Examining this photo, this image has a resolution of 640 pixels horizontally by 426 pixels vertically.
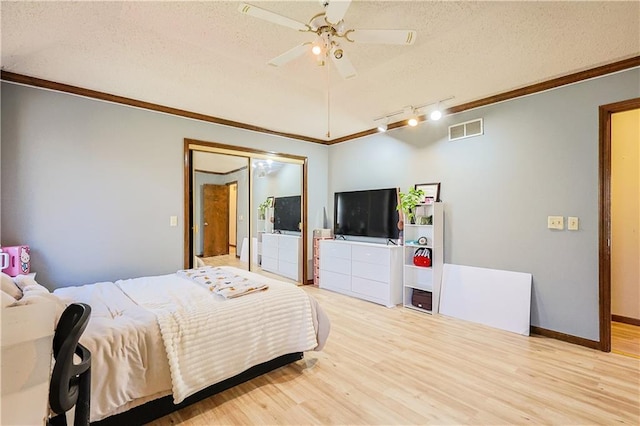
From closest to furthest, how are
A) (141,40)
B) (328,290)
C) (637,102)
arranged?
(141,40), (637,102), (328,290)

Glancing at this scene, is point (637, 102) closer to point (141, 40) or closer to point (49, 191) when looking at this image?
point (141, 40)

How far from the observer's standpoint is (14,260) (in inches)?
103

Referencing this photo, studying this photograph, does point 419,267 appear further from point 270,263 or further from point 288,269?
point 270,263

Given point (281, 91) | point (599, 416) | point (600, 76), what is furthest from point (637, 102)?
point (281, 91)

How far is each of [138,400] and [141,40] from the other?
2442 mm

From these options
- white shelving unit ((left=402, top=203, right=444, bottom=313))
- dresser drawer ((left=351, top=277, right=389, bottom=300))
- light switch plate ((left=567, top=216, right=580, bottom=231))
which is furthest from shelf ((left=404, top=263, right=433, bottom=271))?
light switch plate ((left=567, top=216, right=580, bottom=231))

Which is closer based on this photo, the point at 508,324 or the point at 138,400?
the point at 138,400

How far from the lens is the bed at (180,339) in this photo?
1601 millimetres

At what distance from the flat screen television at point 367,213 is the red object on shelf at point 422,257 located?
1.47 ft

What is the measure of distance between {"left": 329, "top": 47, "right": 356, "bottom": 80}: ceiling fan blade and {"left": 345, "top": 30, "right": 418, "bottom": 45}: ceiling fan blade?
0.15 m

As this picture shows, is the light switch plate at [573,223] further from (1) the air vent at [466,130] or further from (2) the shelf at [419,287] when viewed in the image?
(2) the shelf at [419,287]

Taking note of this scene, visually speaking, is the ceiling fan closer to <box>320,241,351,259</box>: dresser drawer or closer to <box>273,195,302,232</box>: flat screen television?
<box>320,241,351,259</box>: dresser drawer

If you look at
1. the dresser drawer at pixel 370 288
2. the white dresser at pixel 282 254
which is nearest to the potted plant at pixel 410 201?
the dresser drawer at pixel 370 288

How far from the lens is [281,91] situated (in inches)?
127
